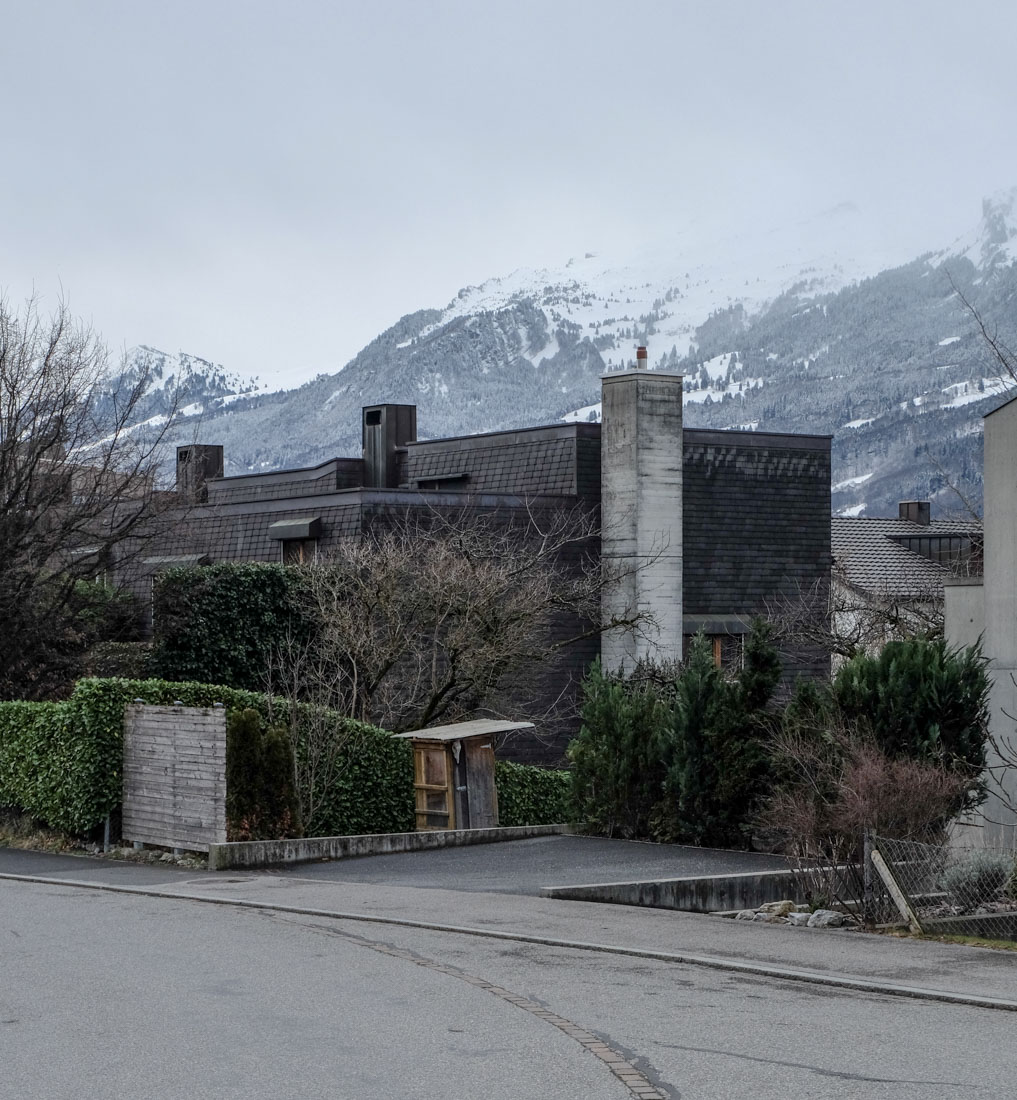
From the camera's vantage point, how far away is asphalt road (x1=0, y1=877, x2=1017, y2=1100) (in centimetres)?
881

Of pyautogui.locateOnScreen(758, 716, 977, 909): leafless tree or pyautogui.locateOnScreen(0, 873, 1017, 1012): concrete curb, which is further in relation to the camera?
pyautogui.locateOnScreen(758, 716, 977, 909): leafless tree

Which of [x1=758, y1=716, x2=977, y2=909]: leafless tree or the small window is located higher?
the small window

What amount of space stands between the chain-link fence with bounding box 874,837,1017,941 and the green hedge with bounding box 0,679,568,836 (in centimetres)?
1005

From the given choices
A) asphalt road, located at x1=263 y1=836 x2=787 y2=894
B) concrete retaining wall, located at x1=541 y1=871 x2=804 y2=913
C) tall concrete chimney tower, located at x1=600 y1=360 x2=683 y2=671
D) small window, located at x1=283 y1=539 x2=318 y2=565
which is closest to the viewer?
concrete retaining wall, located at x1=541 y1=871 x2=804 y2=913

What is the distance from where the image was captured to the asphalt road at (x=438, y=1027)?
28.9ft

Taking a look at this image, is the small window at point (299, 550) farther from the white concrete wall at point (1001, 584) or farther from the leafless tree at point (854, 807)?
the leafless tree at point (854, 807)

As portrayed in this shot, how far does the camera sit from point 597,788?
2570 cm

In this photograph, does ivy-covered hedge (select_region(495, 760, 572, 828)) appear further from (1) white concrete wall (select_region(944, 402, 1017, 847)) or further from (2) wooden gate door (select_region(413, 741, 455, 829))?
(1) white concrete wall (select_region(944, 402, 1017, 847))

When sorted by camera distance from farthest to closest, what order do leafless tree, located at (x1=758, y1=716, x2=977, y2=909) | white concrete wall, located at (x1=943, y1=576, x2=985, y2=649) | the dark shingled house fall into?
the dark shingled house < white concrete wall, located at (x1=943, y1=576, x2=985, y2=649) < leafless tree, located at (x1=758, y1=716, x2=977, y2=909)

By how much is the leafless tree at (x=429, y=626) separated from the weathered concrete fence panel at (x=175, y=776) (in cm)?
541

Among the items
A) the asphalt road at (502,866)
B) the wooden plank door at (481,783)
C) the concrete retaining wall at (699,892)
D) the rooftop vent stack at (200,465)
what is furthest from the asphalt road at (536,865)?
the rooftop vent stack at (200,465)

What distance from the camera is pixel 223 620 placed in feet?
111

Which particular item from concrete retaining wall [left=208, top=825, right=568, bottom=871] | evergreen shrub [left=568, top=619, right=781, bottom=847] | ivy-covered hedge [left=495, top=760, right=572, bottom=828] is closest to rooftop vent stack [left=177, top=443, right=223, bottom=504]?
ivy-covered hedge [left=495, top=760, right=572, bottom=828]

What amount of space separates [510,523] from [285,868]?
64.4 feet
